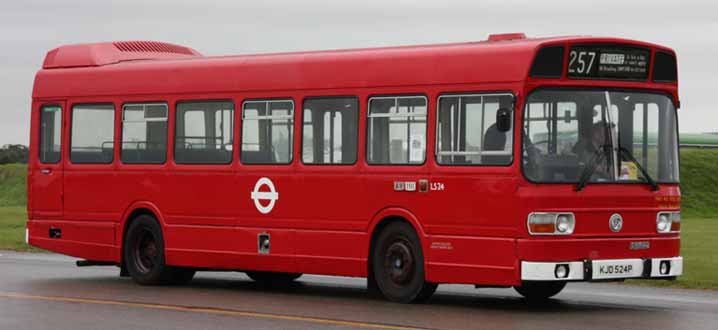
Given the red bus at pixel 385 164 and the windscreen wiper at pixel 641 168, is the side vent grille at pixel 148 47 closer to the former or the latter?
the red bus at pixel 385 164

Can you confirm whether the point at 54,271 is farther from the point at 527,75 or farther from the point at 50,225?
the point at 527,75

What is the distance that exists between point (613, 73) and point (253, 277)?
653 cm

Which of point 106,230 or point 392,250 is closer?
point 392,250

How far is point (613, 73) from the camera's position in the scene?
661 inches

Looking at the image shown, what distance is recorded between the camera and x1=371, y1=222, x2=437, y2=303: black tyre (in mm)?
17297

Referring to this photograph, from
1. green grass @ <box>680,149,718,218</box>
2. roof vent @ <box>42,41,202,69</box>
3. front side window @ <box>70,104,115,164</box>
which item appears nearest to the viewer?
front side window @ <box>70,104,115,164</box>

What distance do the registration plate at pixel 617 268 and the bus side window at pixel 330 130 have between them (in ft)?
10.6

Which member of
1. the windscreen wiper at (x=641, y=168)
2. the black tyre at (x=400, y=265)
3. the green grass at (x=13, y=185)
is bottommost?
the green grass at (x=13, y=185)

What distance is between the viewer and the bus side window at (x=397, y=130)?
56.9ft

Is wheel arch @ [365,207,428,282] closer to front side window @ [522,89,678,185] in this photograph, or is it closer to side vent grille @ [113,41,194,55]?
front side window @ [522,89,678,185]

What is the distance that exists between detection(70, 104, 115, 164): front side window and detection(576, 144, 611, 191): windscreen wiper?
7464mm

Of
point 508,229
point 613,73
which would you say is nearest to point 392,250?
point 508,229

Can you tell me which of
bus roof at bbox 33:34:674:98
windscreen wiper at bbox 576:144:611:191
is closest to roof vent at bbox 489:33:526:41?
bus roof at bbox 33:34:674:98

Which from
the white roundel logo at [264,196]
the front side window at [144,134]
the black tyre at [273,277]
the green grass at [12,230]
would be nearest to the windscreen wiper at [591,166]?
the white roundel logo at [264,196]
